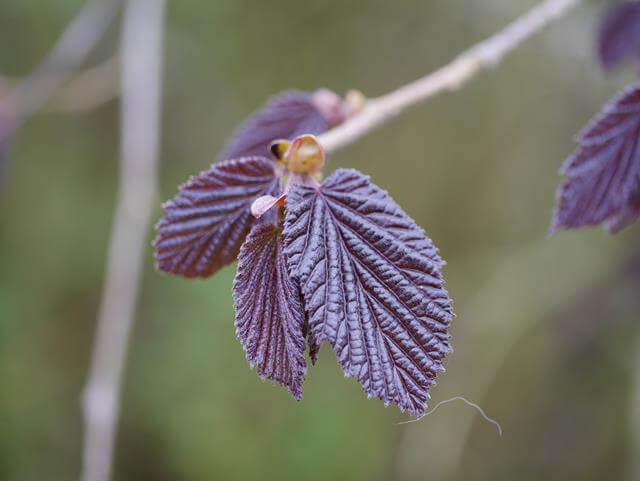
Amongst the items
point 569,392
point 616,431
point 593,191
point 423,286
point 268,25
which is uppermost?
point 268,25

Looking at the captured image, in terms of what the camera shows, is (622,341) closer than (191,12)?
Yes

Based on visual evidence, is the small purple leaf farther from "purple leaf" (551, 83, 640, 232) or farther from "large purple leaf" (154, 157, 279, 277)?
"purple leaf" (551, 83, 640, 232)

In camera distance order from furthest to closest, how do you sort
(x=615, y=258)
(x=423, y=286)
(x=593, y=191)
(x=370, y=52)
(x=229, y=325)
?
(x=370, y=52) → (x=229, y=325) → (x=615, y=258) → (x=593, y=191) → (x=423, y=286)

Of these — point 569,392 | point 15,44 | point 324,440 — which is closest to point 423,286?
point 324,440

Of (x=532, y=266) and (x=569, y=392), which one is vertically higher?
(x=532, y=266)

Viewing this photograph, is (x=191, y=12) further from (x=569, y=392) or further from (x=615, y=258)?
(x=569, y=392)

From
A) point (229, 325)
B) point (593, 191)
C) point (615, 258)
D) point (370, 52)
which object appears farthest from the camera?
point (370, 52)

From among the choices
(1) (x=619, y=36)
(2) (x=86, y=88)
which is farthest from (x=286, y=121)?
(2) (x=86, y=88)

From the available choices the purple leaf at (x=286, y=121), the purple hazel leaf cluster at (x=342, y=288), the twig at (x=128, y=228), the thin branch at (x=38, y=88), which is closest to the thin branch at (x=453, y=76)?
the purple leaf at (x=286, y=121)
